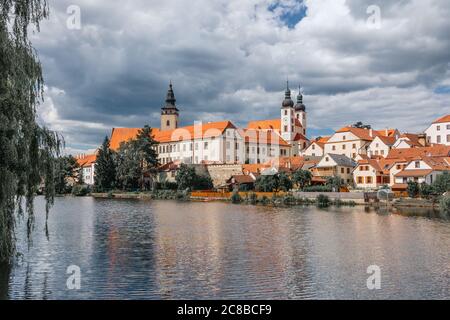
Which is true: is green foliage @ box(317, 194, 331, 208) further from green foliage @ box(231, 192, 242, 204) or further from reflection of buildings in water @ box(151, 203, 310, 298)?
reflection of buildings in water @ box(151, 203, 310, 298)

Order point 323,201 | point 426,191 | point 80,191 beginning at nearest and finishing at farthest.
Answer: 1. point 426,191
2. point 323,201
3. point 80,191

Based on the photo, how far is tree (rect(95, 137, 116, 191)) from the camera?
9831 cm

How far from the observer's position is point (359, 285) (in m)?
16.5

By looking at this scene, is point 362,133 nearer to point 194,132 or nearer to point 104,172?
point 194,132

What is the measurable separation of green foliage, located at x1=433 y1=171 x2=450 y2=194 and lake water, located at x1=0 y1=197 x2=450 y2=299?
78.5ft

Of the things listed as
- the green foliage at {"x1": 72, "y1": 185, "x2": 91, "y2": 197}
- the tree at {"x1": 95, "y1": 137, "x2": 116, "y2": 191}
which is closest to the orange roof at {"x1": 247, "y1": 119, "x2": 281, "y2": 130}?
the tree at {"x1": 95, "y1": 137, "x2": 116, "y2": 191}

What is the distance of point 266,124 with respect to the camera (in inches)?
5266

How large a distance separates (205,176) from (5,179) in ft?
256

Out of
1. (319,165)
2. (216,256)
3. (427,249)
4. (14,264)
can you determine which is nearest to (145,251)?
(216,256)

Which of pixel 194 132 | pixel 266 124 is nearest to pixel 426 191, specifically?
pixel 194 132

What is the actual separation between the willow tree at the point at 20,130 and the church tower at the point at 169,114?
11620cm

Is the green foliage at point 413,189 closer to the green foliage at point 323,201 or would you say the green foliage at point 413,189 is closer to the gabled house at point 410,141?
the green foliage at point 323,201

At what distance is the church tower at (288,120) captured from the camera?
413ft

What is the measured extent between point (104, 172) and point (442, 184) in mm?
65792
